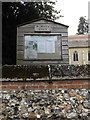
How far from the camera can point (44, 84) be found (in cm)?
269

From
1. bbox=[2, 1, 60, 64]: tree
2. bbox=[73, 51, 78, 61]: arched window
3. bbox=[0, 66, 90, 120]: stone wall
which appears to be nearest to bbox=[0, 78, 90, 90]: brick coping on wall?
bbox=[0, 66, 90, 120]: stone wall

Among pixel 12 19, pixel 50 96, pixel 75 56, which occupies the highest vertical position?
pixel 12 19

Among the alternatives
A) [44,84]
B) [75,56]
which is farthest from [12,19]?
[75,56]

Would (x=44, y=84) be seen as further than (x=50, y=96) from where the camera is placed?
Yes

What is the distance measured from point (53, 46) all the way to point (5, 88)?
2.67m

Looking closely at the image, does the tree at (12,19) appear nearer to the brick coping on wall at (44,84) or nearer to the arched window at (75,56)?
the brick coping on wall at (44,84)

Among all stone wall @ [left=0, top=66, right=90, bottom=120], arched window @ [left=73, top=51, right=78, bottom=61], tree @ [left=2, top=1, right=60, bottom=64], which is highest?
tree @ [left=2, top=1, right=60, bottom=64]

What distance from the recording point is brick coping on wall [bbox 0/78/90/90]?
8.78 feet

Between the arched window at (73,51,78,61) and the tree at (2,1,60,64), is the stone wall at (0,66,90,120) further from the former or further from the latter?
the arched window at (73,51,78,61)

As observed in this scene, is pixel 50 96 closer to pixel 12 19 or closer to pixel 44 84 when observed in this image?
pixel 44 84

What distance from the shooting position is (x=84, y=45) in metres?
20.8

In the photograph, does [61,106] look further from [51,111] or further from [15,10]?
[15,10]

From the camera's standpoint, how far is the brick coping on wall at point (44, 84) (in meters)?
2.68

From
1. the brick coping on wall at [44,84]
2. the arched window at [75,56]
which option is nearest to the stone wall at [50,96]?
the brick coping on wall at [44,84]
